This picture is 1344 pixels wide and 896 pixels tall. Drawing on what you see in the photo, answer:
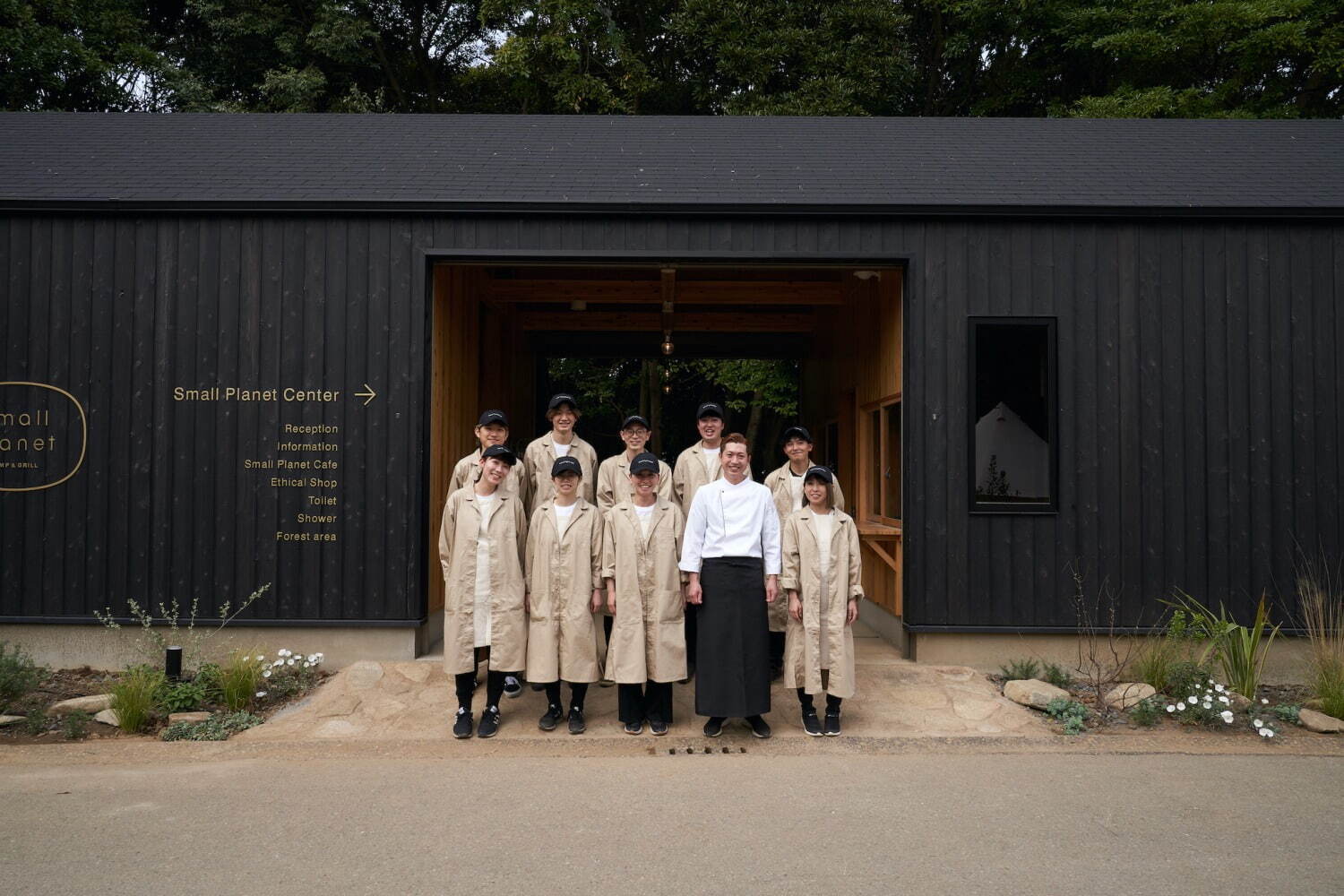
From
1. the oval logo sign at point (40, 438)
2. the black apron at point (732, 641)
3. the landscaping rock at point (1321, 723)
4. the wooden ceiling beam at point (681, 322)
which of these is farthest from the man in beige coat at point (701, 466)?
the wooden ceiling beam at point (681, 322)

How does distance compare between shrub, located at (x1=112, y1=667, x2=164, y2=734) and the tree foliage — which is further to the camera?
the tree foliage

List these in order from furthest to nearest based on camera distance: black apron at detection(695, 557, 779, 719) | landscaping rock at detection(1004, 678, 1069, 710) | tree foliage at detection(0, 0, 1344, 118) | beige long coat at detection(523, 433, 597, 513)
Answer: tree foliage at detection(0, 0, 1344, 118) → beige long coat at detection(523, 433, 597, 513) → landscaping rock at detection(1004, 678, 1069, 710) → black apron at detection(695, 557, 779, 719)

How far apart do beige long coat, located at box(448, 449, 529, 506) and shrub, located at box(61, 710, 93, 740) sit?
2.65m

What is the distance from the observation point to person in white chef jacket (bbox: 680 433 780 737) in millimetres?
5527

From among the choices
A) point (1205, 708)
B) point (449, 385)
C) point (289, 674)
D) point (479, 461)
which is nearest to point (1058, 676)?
point (1205, 708)

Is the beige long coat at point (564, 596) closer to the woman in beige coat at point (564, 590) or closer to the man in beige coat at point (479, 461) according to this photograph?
the woman in beige coat at point (564, 590)

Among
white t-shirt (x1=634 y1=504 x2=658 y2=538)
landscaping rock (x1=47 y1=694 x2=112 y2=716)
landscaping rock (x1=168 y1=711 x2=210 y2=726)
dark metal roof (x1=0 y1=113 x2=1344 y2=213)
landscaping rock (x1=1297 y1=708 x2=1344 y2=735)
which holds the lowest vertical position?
landscaping rock (x1=1297 y1=708 x2=1344 y2=735)

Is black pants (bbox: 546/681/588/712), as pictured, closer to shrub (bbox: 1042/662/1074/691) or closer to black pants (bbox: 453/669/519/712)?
black pants (bbox: 453/669/519/712)

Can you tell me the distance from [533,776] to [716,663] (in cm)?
129

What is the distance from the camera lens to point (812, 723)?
5766 millimetres

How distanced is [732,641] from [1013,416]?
3.21 metres

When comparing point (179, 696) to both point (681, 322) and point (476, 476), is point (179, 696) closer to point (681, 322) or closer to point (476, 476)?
point (476, 476)

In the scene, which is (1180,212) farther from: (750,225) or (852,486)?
(852,486)

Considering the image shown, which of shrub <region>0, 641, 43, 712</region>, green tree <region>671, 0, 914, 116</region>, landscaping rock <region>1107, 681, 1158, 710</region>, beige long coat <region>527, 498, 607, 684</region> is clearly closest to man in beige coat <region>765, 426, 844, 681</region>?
beige long coat <region>527, 498, 607, 684</region>
